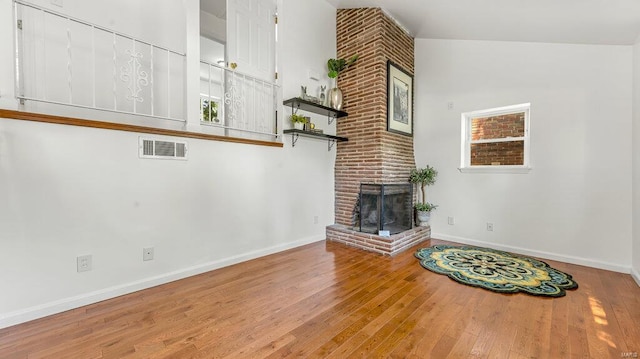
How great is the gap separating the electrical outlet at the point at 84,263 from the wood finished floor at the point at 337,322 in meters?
0.31

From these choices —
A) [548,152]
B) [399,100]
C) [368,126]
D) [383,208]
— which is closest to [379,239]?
[383,208]

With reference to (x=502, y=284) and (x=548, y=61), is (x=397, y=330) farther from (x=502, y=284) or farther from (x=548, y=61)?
(x=548, y=61)

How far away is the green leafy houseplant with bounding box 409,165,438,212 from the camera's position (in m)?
4.27

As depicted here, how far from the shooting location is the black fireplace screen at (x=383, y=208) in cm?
377

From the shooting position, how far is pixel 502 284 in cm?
250

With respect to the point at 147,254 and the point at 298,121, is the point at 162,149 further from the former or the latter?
the point at 298,121

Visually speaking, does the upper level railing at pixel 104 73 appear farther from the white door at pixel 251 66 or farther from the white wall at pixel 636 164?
the white wall at pixel 636 164

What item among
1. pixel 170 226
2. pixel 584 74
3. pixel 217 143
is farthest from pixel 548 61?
pixel 170 226

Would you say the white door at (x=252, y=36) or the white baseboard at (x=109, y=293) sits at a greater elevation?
the white door at (x=252, y=36)

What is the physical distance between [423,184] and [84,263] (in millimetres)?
4261

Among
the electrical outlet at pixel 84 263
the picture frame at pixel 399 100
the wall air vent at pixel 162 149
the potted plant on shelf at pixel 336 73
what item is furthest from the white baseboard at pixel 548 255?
the electrical outlet at pixel 84 263

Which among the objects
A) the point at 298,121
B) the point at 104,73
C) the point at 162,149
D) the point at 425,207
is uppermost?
the point at 104,73

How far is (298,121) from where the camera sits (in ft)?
12.0

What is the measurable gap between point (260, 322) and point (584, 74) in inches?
172
